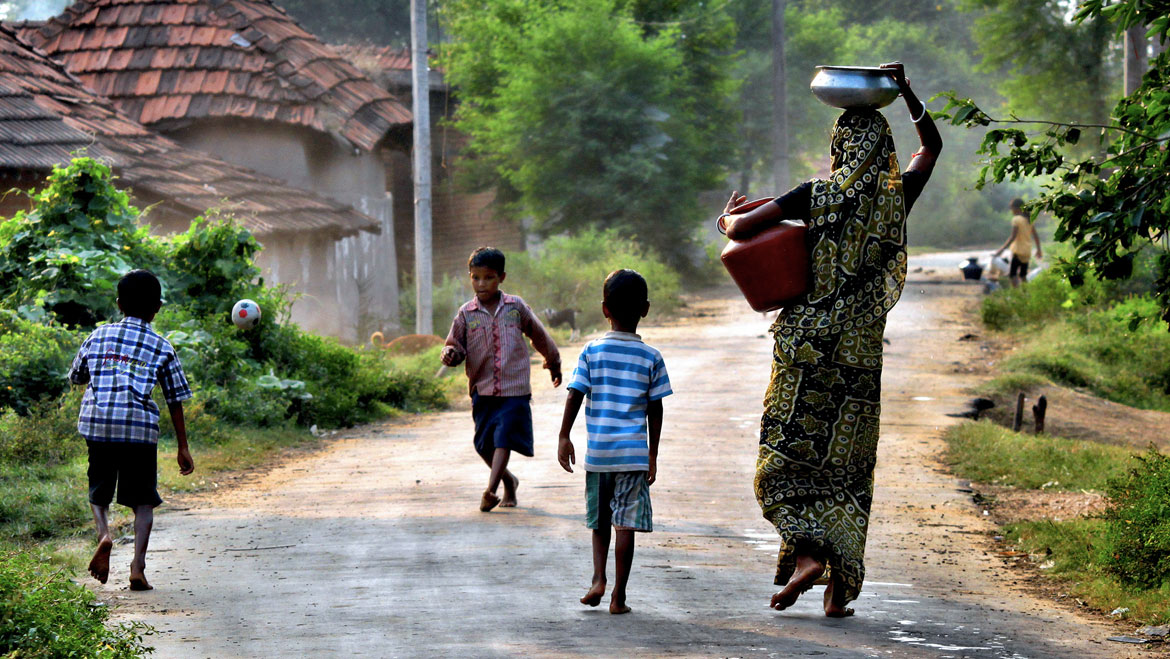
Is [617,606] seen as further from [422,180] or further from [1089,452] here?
[422,180]

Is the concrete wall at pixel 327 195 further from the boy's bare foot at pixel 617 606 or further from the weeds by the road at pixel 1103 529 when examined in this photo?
the boy's bare foot at pixel 617 606

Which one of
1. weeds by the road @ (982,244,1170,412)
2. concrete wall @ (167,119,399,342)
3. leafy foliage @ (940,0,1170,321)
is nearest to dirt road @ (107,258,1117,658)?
A: leafy foliage @ (940,0,1170,321)

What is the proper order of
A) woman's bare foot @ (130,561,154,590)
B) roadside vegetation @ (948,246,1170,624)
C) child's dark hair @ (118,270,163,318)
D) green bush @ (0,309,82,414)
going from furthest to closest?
green bush @ (0,309,82,414) → roadside vegetation @ (948,246,1170,624) → child's dark hair @ (118,270,163,318) → woman's bare foot @ (130,561,154,590)

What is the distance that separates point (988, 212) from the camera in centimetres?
5503

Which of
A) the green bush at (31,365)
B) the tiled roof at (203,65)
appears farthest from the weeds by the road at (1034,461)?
the tiled roof at (203,65)

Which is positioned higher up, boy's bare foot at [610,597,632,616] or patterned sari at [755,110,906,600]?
patterned sari at [755,110,906,600]

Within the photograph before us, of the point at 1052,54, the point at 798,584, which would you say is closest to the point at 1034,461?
the point at 798,584

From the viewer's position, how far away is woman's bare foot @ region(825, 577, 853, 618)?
17.4 ft

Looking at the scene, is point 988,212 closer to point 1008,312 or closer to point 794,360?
point 1008,312

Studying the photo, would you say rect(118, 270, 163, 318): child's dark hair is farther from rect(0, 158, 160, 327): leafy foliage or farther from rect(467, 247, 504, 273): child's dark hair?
rect(0, 158, 160, 327): leafy foliage

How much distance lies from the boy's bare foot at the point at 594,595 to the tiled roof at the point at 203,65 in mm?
16738

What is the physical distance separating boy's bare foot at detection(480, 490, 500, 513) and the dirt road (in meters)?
0.10

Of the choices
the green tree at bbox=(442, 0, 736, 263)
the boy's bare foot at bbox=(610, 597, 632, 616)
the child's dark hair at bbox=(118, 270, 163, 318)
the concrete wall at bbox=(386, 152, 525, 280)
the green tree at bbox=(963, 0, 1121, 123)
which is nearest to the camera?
the boy's bare foot at bbox=(610, 597, 632, 616)

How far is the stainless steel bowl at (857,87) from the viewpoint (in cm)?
515
